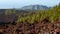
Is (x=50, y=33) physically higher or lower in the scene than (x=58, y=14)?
higher

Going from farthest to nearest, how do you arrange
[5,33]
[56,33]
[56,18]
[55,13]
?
[55,13] < [56,18] < [5,33] < [56,33]

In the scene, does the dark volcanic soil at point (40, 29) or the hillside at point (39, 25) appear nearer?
the dark volcanic soil at point (40, 29)

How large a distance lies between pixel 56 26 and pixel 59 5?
45.5 meters

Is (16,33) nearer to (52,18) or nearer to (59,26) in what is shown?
(59,26)

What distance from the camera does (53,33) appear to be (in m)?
45.9

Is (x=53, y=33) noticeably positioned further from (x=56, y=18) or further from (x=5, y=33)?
(x=56, y=18)

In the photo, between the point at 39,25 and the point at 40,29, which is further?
the point at 39,25

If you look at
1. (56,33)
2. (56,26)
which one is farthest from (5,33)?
(56,33)

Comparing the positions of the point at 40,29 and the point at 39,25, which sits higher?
the point at 40,29

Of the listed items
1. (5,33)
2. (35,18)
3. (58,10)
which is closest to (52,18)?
(58,10)

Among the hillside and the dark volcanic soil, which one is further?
the hillside

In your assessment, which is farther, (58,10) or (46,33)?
(58,10)

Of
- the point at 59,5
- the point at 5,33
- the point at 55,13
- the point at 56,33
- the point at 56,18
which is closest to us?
the point at 56,33

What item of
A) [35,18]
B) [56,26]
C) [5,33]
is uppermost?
[56,26]
